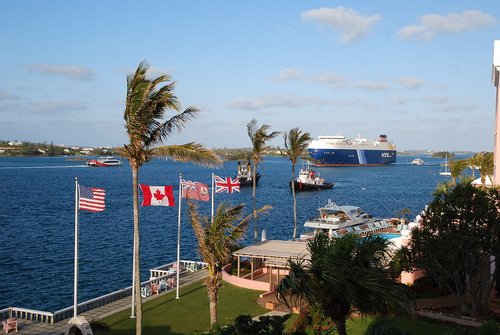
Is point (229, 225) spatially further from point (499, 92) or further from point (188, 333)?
point (499, 92)

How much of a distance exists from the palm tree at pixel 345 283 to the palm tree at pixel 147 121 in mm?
4743

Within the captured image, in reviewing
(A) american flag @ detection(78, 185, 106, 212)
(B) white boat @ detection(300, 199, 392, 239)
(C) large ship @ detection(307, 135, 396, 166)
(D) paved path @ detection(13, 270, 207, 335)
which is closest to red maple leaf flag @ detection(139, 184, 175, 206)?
(A) american flag @ detection(78, 185, 106, 212)

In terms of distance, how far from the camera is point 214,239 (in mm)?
17141

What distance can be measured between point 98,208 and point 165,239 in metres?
28.5

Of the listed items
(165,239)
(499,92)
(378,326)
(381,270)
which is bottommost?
(165,239)

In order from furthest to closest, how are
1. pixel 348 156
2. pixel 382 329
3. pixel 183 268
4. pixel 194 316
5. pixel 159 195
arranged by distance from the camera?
pixel 348 156 → pixel 183 268 → pixel 159 195 → pixel 194 316 → pixel 382 329

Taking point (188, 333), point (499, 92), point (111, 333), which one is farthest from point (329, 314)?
point (499, 92)

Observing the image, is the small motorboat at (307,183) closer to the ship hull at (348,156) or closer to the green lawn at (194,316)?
the ship hull at (348,156)

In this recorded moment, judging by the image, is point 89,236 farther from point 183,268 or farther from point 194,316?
point 194,316

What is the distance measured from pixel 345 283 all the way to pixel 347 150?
167502mm

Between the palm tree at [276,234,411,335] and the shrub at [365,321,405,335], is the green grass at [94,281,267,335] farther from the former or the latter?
the palm tree at [276,234,411,335]

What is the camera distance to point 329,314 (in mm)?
11227

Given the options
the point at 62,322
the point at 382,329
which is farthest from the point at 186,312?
the point at 382,329

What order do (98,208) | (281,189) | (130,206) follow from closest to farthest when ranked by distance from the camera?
(98,208) < (130,206) < (281,189)
